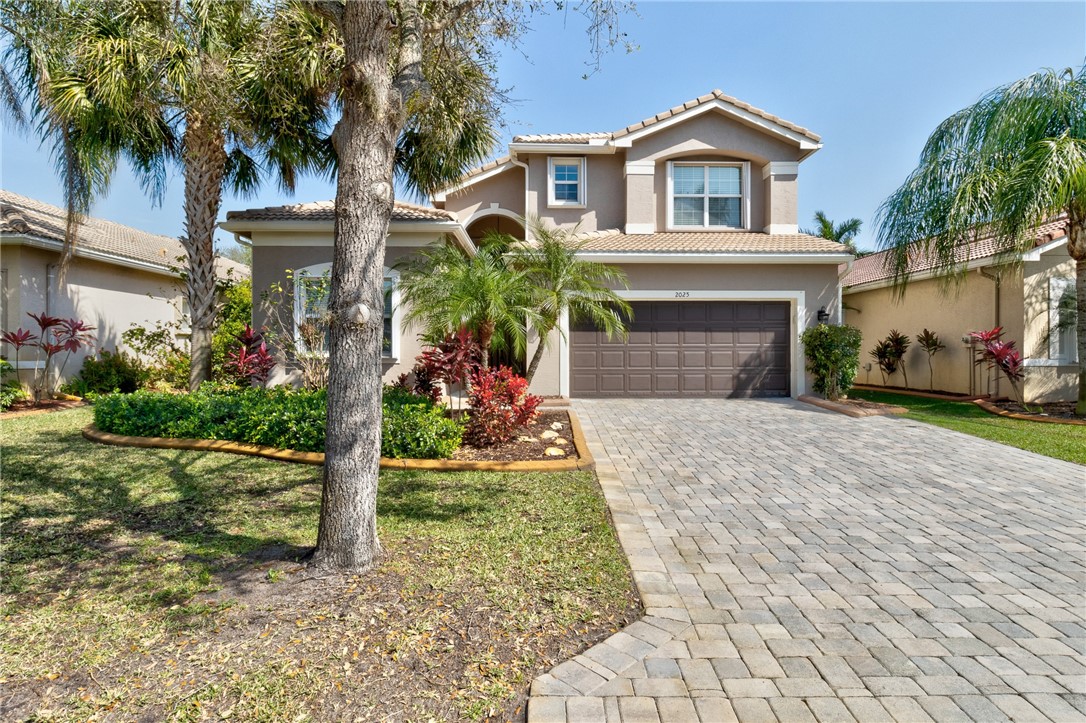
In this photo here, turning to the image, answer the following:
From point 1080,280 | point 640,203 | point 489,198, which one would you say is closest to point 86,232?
point 489,198

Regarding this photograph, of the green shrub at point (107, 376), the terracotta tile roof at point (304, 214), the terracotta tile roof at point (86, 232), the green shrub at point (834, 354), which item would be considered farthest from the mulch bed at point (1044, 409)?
the green shrub at point (107, 376)

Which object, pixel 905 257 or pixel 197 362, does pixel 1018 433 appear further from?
pixel 197 362

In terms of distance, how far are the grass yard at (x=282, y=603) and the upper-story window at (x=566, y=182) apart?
11.3 m

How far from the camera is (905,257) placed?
488 inches

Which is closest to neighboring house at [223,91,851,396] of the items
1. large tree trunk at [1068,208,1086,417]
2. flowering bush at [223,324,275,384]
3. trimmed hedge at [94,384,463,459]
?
flowering bush at [223,324,275,384]

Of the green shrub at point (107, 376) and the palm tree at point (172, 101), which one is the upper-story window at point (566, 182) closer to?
the palm tree at point (172, 101)

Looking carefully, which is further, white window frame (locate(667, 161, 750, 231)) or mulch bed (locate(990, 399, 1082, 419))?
white window frame (locate(667, 161, 750, 231))

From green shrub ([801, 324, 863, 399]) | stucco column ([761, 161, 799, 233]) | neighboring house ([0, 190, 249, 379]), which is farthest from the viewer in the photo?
stucco column ([761, 161, 799, 233])

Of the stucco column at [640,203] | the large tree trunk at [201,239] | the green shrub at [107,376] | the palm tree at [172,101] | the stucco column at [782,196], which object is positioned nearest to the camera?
the palm tree at [172,101]

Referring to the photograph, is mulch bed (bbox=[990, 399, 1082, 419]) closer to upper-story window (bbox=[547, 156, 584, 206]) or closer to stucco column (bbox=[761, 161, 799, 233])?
stucco column (bbox=[761, 161, 799, 233])

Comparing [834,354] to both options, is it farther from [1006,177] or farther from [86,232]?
[86,232]

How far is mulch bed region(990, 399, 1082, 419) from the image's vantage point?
1162cm

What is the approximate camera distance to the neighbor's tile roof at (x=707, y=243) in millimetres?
13273

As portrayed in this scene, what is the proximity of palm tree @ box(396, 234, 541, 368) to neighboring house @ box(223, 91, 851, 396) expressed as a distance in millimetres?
2690
